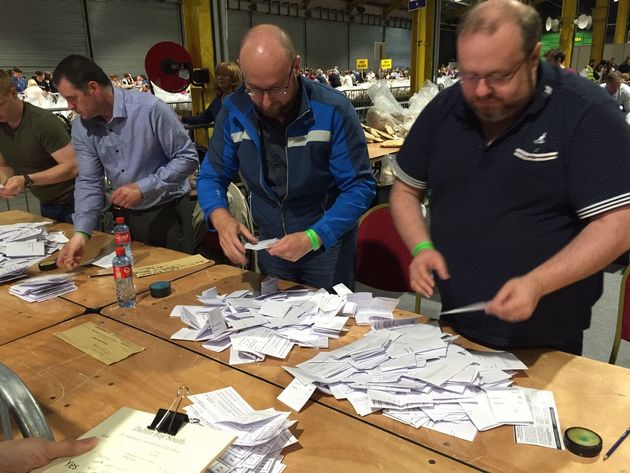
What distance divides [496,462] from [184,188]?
2.12 m

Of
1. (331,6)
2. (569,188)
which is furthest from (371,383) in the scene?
(331,6)

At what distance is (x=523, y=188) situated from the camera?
1.30 meters

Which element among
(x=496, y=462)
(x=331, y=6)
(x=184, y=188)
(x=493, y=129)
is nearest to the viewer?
(x=496, y=462)

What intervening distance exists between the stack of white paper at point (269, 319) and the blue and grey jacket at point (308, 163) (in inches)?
9.5

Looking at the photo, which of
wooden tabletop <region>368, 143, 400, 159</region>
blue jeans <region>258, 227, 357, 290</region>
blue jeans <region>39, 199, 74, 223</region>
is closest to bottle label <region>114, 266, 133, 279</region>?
blue jeans <region>258, 227, 357, 290</region>

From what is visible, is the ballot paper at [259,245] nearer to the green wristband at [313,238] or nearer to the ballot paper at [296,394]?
the green wristband at [313,238]

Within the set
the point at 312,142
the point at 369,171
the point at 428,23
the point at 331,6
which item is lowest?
the point at 369,171

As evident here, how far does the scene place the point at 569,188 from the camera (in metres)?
1.25

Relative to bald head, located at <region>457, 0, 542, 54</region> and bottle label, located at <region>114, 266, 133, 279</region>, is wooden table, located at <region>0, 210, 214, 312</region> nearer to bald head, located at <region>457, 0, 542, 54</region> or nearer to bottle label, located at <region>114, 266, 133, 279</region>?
bottle label, located at <region>114, 266, 133, 279</region>

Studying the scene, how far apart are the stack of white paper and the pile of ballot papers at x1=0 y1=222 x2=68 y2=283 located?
0.87 m

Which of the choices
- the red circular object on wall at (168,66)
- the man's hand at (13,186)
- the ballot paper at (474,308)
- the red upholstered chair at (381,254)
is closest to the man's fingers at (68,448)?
the ballot paper at (474,308)

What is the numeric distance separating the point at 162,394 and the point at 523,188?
106 centimetres

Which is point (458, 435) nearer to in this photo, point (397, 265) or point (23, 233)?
point (397, 265)

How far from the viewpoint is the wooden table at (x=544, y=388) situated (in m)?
1.01
